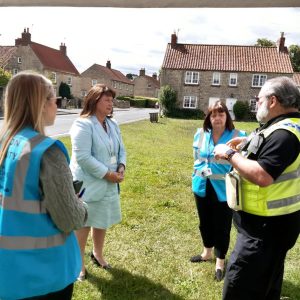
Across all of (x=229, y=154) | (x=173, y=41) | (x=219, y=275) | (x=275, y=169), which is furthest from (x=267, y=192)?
(x=173, y=41)

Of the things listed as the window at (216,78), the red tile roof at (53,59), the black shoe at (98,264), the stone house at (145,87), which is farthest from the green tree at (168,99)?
the stone house at (145,87)

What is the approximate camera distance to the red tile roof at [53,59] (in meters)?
50.8

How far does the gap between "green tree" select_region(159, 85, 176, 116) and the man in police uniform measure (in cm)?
3631

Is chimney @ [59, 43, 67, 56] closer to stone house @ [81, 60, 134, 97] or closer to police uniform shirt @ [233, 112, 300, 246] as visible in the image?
stone house @ [81, 60, 134, 97]

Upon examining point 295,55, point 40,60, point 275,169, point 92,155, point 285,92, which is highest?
point 295,55

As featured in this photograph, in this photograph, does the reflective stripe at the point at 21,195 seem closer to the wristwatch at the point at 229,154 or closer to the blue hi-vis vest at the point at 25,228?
the blue hi-vis vest at the point at 25,228

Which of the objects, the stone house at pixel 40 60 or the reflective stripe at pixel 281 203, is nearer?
the reflective stripe at pixel 281 203

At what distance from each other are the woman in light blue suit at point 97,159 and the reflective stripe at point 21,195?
1578 millimetres

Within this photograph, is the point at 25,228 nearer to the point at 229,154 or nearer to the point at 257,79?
the point at 229,154

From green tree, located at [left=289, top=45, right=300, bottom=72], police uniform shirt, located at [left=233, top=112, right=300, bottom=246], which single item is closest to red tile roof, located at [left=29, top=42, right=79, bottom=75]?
green tree, located at [left=289, top=45, right=300, bottom=72]

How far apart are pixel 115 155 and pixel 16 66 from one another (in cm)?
5254

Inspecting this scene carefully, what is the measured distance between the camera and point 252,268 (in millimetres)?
2545

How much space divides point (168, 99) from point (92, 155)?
35.6 meters

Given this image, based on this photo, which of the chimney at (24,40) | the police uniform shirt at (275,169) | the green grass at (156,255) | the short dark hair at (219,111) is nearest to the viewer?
the police uniform shirt at (275,169)
